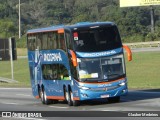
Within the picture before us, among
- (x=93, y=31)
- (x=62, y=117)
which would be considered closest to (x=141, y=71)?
(x=93, y=31)

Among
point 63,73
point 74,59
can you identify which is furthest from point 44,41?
point 74,59

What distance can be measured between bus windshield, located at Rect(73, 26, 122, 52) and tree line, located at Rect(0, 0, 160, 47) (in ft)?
230

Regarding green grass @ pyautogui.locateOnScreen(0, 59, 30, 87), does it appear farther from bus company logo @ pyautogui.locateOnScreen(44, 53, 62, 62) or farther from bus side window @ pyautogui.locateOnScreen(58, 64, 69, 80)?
bus side window @ pyautogui.locateOnScreen(58, 64, 69, 80)

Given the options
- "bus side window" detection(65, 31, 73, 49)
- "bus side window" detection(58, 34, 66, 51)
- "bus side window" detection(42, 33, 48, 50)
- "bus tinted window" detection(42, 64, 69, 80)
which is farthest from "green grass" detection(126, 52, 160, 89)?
"bus side window" detection(65, 31, 73, 49)

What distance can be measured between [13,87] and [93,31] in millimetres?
23632

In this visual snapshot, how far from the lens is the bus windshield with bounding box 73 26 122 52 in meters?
27.7

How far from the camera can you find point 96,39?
91.5 ft

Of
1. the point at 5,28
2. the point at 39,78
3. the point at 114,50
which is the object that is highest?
the point at 114,50

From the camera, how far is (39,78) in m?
32.3

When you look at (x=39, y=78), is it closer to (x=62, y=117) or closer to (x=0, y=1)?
(x=62, y=117)

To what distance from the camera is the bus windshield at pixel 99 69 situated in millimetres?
27516

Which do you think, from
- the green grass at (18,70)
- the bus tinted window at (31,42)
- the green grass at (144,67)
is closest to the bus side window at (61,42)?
the bus tinted window at (31,42)

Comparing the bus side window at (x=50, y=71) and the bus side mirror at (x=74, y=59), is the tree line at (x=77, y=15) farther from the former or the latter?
the bus side mirror at (x=74, y=59)

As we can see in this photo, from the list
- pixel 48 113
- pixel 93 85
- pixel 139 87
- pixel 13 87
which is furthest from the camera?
pixel 13 87
